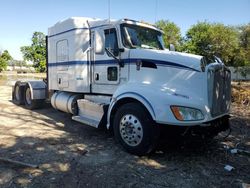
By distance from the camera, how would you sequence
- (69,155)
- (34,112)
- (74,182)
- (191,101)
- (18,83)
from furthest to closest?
1. (18,83)
2. (34,112)
3. (69,155)
4. (191,101)
5. (74,182)

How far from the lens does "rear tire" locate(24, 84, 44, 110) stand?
406 inches

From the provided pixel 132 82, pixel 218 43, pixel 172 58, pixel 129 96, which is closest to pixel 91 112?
pixel 132 82

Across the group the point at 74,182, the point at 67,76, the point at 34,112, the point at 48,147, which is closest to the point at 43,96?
the point at 34,112

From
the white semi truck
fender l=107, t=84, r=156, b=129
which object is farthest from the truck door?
fender l=107, t=84, r=156, b=129

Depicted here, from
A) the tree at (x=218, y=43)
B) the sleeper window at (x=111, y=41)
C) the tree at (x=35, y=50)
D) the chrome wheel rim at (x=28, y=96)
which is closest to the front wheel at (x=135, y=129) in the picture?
the sleeper window at (x=111, y=41)

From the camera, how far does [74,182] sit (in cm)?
426

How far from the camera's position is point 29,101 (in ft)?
35.0

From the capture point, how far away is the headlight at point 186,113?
16.2 feet

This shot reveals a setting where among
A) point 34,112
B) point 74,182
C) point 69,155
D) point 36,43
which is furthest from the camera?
point 36,43

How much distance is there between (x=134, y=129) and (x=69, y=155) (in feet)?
4.47

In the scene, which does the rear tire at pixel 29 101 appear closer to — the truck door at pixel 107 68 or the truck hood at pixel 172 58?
the truck door at pixel 107 68

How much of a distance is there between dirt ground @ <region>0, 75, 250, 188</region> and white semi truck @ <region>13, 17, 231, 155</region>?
0.44 m

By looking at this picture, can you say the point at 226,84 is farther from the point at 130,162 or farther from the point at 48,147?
the point at 48,147

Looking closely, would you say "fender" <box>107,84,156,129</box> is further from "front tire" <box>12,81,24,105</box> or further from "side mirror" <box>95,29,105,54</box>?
"front tire" <box>12,81,24,105</box>
